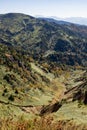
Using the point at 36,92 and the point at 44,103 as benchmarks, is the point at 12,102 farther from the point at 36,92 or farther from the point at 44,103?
the point at 36,92

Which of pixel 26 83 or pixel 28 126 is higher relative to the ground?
pixel 28 126

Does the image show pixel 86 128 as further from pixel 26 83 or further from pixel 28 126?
pixel 26 83

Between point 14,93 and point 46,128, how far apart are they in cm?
7955

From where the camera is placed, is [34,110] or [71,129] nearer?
[71,129]

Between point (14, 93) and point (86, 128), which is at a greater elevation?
point (86, 128)

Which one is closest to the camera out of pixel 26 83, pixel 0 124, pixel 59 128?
pixel 0 124

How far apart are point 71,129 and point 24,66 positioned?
117170mm

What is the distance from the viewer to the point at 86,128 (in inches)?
566

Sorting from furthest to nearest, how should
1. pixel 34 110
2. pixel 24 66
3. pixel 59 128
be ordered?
1. pixel 24 66
2. pixel 34 110
3. pixel 59 128

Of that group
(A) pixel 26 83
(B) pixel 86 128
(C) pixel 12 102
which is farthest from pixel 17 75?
(B) pixel 86 128

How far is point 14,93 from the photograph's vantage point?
3570 inches

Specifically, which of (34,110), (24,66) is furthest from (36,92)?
(24,66)

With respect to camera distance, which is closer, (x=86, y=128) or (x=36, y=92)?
(x=86, y=128)

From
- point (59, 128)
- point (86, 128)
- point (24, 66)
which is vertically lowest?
point (24, 66)
